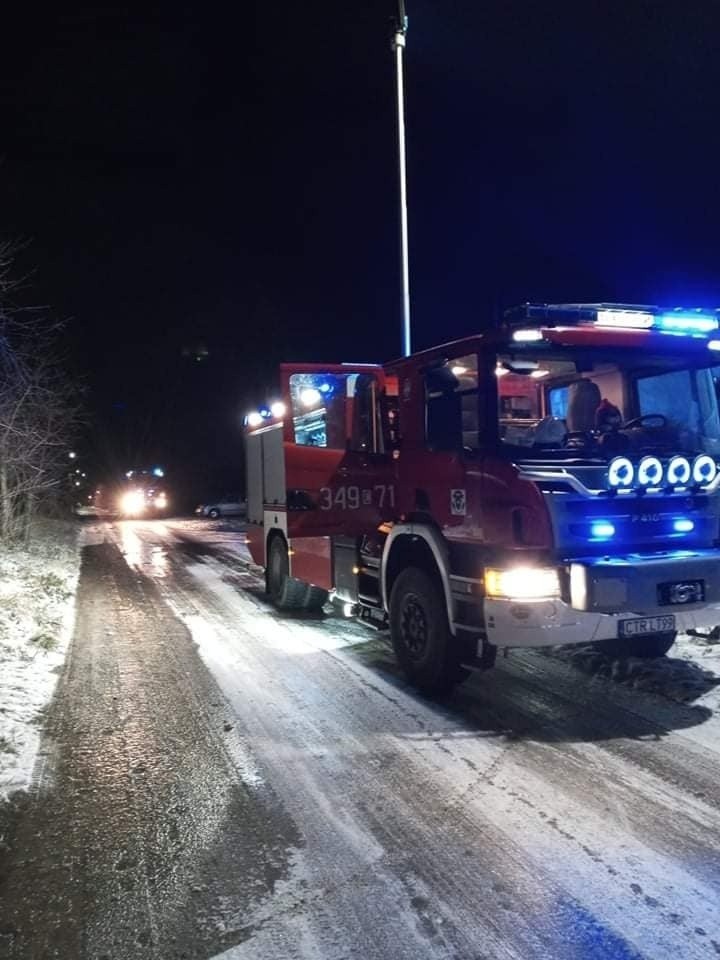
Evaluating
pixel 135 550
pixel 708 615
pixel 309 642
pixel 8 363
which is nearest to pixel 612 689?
pixel 708 615

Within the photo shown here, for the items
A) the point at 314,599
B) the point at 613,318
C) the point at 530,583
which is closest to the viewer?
the point at 530,583

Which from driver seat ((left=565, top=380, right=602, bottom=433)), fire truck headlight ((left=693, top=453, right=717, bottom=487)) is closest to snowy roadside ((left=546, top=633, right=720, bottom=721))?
fire truck headlight ((left=693, top=453, right=717, bottom=487))

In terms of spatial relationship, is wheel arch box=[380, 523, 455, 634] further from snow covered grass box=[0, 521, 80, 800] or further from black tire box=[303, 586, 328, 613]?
black tire box=[303, 586, 328, 613]

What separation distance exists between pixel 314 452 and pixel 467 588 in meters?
3.50

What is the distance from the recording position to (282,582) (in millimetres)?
10984

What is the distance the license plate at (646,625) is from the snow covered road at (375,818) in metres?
0.73

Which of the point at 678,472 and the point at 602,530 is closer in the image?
the point at 602,530

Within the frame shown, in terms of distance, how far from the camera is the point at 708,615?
5629 mm

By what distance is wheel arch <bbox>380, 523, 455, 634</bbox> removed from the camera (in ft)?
20.0

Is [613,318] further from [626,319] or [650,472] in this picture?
[650,472]

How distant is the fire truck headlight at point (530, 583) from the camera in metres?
5.35

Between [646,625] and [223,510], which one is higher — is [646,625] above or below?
below

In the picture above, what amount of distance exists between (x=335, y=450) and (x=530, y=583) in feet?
11.8

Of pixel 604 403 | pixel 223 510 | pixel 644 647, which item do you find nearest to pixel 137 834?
pixel 604 403
